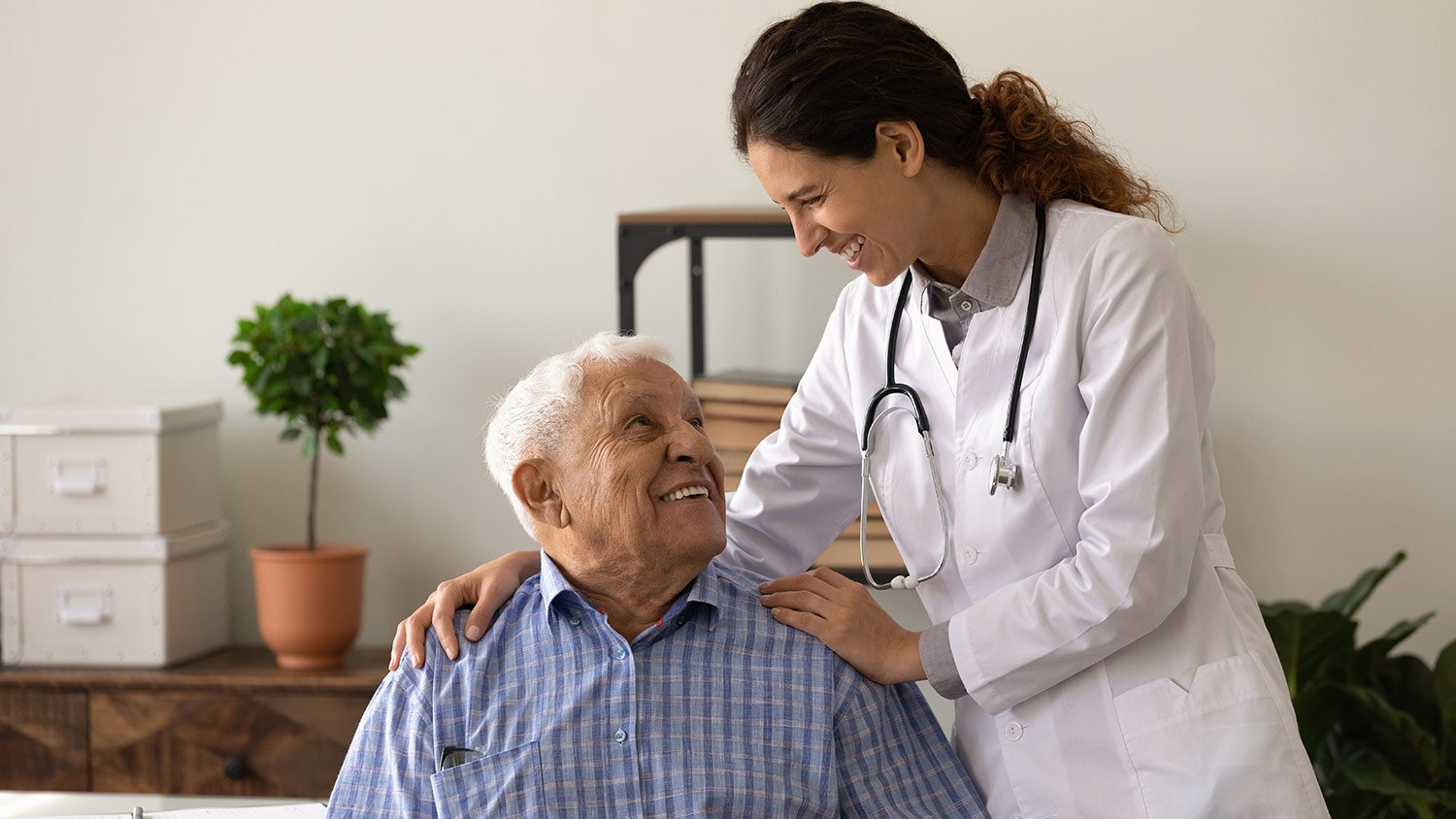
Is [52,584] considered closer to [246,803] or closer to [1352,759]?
[246,803]

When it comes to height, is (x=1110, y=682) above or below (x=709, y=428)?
below

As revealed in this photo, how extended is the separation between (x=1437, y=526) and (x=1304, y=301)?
471 millimetres

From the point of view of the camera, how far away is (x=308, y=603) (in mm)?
2682

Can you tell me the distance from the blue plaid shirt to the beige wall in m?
1.24

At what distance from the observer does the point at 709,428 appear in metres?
2.52

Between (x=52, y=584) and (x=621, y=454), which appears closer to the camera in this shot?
(x=621, y=454)

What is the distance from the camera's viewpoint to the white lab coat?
1331 mm

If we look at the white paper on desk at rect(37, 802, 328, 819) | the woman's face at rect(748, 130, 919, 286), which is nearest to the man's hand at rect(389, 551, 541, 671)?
the white paper on desk at rect(37, 802, 328, 819)

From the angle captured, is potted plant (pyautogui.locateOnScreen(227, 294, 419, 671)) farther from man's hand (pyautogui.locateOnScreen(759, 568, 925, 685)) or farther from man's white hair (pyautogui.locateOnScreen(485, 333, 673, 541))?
man's hand (pyautogui.locateOnScreen(759, 568, 925, 685))

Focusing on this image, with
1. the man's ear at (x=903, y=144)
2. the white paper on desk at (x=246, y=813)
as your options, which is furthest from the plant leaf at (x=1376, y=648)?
the white paper on desk at (x=246, y=813)

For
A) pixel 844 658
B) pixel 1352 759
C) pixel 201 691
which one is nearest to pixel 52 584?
pixel 201 691

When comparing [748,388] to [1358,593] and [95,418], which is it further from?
[95,418]

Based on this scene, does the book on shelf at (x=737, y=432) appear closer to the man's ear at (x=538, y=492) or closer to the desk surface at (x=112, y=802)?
the man's ear at (x=538, y=492)

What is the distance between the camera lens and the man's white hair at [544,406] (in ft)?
5.24
